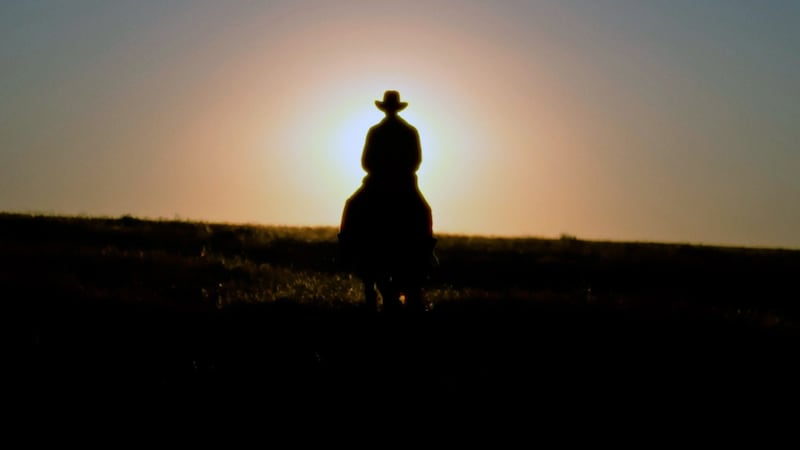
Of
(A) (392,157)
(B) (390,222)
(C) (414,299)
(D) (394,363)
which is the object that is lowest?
(D) (394,363)

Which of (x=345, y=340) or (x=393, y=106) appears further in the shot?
(x=393, y=106)

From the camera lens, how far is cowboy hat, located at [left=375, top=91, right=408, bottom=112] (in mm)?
12672

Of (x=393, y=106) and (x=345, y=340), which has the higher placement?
(x=393, y=106)

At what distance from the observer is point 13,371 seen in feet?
28.8

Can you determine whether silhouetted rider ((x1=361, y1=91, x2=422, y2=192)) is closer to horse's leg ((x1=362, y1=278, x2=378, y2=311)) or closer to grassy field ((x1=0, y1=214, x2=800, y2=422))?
horse's leg ((x1=362, y1=278, x2=378, y2=311))

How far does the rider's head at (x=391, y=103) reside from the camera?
12.7 m

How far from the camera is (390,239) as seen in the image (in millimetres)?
12086

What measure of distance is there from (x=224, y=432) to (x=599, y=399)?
3849mm

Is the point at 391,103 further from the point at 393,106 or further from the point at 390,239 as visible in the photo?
the point at 390,239

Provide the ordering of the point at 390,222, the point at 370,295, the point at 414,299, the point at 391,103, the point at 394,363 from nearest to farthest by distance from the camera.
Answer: the point at 394,363, the point at 390,222, the point at 414,299, the point at 370,295, the point at 391,103

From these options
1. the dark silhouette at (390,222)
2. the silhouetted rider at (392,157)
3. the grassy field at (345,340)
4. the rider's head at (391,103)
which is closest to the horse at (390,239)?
the dark silhouette at (390,222)

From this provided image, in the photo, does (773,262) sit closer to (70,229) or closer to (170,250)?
(170,250)

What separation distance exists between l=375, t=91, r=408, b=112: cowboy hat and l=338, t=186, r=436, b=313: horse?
1300 mm

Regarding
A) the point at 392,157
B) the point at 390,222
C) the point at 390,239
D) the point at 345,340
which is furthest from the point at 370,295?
the point at 392,157
